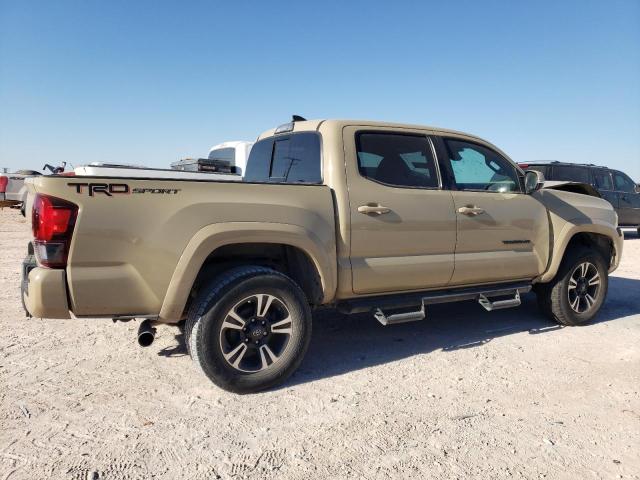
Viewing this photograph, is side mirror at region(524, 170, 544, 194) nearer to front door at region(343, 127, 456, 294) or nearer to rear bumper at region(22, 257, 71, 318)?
front door at region(343, 127, 456, 294)

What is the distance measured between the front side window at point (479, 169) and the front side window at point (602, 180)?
9207 mm

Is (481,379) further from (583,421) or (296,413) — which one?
(296,413)

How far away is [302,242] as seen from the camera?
321 centimetres

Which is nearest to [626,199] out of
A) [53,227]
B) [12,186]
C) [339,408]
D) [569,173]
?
Result: [569,173]

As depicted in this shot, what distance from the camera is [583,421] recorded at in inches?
112

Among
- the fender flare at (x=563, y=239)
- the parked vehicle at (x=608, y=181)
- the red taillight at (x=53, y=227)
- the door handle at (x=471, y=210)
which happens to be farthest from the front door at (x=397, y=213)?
the parked vehicle at (x=608, y=181)

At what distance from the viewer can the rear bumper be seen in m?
2.67

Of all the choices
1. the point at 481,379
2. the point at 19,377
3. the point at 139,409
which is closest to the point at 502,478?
the point at 481,379

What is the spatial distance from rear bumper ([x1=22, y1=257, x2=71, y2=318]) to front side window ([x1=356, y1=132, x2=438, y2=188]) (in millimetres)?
2190

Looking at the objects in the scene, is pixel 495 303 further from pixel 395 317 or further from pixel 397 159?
pixel 397 159

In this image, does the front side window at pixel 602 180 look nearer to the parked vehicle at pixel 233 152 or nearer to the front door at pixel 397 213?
the parked vehicle at pixel 233 152

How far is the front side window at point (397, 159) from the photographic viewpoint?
12.0 feet

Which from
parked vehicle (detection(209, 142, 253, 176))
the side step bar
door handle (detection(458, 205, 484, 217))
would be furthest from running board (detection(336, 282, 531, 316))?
parked vehicle (detection(209, 142, 253, 176))

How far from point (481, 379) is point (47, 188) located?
125 inches
